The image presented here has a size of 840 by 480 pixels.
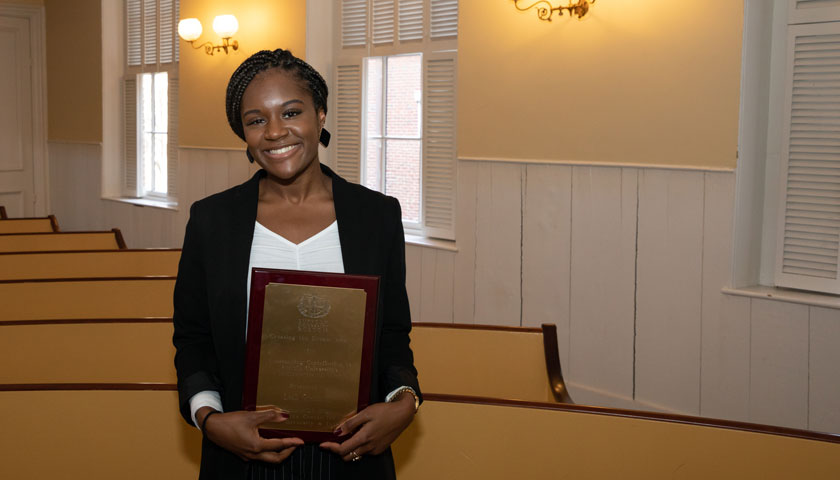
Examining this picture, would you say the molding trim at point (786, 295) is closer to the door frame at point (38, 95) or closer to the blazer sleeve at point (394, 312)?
the blazer sleeve at point (394, 312)

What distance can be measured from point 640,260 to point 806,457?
8.43 ft

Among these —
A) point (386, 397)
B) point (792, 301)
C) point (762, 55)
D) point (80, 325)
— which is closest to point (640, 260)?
point (792, 301)

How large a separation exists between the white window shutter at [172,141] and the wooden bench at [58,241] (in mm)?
3386

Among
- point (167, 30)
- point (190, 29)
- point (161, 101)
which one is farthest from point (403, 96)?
point (161, 101)

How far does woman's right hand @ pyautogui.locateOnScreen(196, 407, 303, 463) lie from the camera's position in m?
1.26

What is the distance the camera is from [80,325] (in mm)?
2832

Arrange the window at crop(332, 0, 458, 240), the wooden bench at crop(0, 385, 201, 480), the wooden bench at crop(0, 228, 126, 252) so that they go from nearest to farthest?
the wooden bench at crop(0, 385, 201, 480) < the wooden bench at crop(0, 228, 126, 252) < the window at crop(332, 0, 458, 240)

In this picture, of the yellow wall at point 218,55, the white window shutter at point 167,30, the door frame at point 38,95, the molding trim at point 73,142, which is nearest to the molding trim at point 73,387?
the yellow wall at point 218,55

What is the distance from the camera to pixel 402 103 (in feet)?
19.2

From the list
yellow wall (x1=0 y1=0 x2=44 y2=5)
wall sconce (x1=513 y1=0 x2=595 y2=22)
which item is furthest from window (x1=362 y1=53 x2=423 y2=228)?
yellow wall (x1=0 y1=0 x2=44 y2=5)

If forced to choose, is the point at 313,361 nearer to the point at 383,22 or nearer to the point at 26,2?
the point at 383,22

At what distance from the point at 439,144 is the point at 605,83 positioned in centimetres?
147

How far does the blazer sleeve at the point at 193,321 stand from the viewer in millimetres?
1383

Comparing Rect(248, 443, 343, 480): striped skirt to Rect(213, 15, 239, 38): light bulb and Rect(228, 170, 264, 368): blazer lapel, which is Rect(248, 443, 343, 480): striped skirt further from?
Rect(213, 15, 239, 38): light bulb
